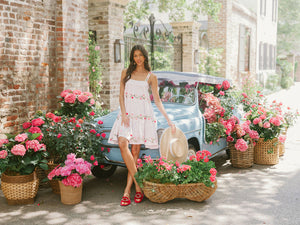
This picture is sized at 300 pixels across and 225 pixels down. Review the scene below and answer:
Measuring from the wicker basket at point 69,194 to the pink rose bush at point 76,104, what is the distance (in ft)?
4.56

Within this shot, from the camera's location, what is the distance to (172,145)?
5082 millimetres

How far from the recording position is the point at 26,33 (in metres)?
6.08

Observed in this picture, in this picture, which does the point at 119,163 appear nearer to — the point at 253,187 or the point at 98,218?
the point at 98,218

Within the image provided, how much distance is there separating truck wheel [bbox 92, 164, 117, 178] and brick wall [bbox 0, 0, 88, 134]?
1.48 meters

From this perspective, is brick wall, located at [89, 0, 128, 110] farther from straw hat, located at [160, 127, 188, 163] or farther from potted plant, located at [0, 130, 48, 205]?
potted plant, located at [0, 130, 48, 205]

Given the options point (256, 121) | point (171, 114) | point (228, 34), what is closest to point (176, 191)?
point (171, 114)

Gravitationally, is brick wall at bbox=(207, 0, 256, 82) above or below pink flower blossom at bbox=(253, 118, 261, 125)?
above

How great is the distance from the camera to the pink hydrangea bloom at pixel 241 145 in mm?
6438

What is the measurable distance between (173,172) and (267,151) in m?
2.78

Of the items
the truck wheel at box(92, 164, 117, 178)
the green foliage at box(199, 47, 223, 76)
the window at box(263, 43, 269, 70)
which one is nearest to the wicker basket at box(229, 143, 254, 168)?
the truck wheel at box(92, 164, 117, 178)

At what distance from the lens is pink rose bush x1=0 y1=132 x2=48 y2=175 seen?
15.0 ft

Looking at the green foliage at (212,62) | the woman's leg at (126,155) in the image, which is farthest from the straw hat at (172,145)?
the green foliage at (212,62)

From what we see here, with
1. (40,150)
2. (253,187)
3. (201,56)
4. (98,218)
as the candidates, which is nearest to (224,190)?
(253,187)

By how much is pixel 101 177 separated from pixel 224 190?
2.04 m
